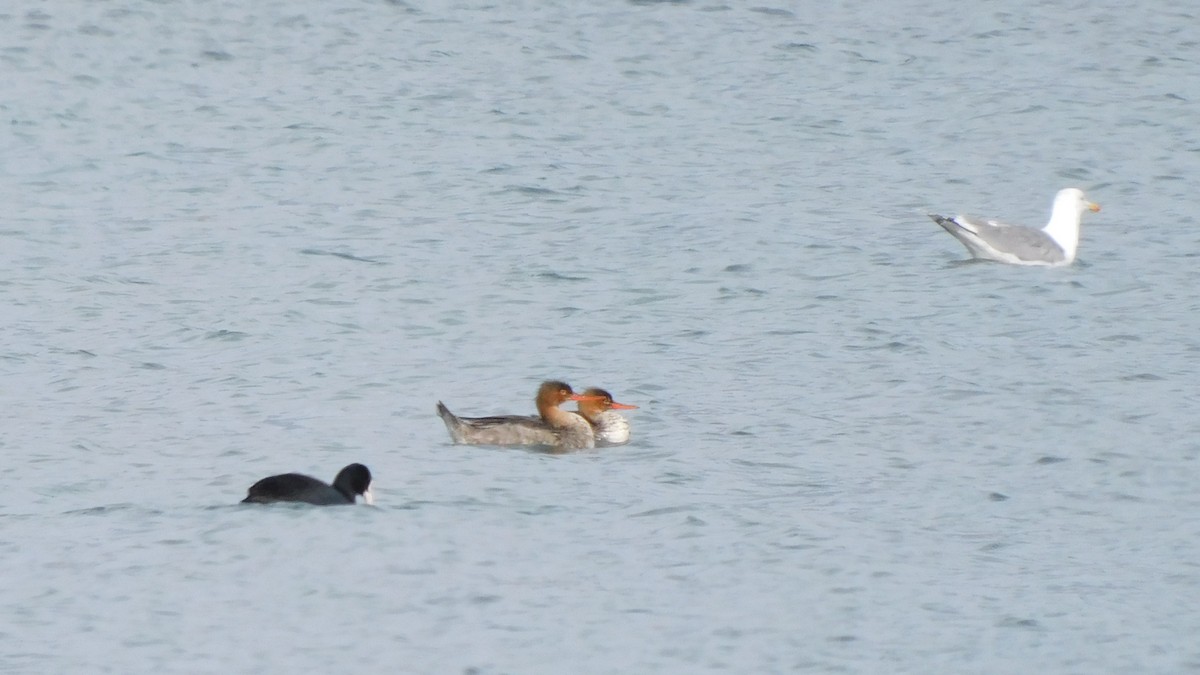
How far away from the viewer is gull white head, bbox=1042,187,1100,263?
1830 centimetres

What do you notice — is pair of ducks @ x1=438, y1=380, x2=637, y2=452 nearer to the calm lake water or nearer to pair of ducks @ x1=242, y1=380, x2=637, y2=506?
pair of ducks @ x1=242, y1=380, x2=637, y2=506

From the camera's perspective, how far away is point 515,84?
25.3m

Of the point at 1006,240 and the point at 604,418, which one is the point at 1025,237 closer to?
the point at 1006,240

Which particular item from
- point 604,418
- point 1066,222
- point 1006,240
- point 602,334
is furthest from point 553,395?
point 1066,222

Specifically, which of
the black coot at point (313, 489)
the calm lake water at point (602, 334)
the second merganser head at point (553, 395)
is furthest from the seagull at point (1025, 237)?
the black coot at point (313, 489)

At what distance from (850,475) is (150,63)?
16548 millimetres

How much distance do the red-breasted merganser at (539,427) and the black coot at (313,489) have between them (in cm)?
155

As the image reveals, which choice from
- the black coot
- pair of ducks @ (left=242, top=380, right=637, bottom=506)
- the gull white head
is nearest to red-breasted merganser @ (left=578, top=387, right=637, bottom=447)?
pair of ducks @ (left=242, top=380, right=637, bottom=506)

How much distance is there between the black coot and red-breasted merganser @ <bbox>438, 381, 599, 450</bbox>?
1.55m

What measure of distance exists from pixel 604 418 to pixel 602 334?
9.54 feet

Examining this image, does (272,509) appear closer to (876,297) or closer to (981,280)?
(876,297)

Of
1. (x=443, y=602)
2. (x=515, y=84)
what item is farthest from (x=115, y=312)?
(x=515, y=84)

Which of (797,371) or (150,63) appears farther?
(150,63)

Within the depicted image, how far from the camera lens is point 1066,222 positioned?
60.4ft
